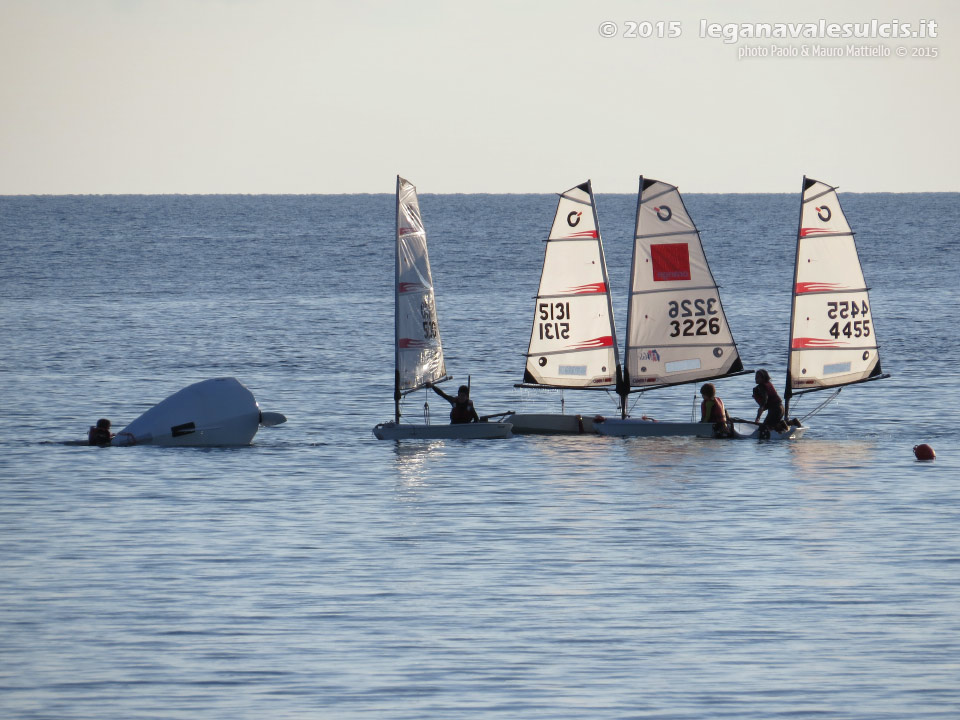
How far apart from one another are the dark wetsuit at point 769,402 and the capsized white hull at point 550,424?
453 centimetres

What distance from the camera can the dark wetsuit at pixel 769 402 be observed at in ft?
131

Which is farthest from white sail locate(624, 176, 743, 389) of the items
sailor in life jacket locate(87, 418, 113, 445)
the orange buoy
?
sailor in life jacket locate(87, 418, 113, 445)

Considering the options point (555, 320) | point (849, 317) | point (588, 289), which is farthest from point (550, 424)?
point (849, 317)

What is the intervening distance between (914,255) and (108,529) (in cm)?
13275

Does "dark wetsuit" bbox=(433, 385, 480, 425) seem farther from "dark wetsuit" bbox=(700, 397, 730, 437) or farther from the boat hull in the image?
the boat hull

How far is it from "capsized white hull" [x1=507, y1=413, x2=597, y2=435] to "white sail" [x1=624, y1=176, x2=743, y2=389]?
1752 millimetres

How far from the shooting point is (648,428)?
40.9m

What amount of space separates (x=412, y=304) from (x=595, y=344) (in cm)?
525

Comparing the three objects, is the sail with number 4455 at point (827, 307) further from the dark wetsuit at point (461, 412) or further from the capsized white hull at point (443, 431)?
the dark wetsuit at point (461, 412)

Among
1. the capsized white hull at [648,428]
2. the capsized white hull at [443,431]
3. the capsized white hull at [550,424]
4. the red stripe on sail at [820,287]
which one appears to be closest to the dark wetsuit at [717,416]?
the capsized white hull at [648,428]

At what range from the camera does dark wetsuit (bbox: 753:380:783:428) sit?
40.0 meters

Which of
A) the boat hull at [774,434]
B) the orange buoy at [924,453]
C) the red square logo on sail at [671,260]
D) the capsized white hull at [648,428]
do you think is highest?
the red square logo on sail at [671,260]

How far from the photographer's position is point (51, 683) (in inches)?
744

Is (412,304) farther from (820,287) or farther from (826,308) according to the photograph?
(826,308)
